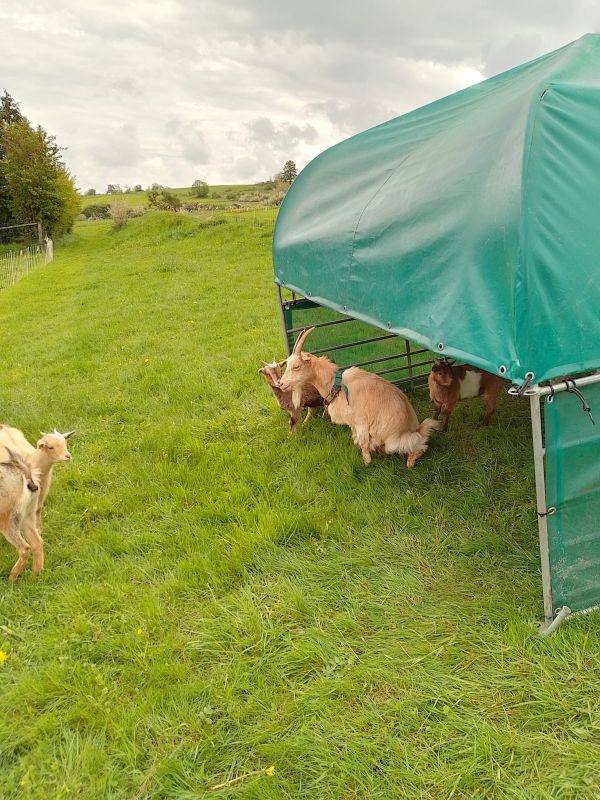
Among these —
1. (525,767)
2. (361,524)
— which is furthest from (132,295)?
(525,767)

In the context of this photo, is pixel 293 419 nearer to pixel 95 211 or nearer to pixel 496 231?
pixel 496 231

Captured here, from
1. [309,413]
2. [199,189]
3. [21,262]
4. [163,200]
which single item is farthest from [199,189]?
[309,413]

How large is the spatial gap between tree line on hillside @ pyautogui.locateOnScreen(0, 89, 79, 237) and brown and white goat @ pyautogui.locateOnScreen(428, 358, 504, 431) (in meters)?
38.6

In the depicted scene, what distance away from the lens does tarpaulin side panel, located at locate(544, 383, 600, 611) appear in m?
3.71

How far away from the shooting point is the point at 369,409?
6.45 m

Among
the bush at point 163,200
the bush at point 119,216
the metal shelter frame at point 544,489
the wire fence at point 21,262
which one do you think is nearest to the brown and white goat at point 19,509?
the metal shelter frame at point 544,489

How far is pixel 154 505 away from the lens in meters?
6.33

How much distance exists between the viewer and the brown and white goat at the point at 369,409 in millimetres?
6316

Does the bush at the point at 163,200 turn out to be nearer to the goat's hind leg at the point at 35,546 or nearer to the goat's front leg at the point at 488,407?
the goat's front leg at the point at 488,407

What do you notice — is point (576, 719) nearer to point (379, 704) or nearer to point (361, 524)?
point (379, 704)

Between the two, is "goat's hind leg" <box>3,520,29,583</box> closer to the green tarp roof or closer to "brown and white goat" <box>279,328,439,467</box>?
"brown and white goat" <box>279,328,439,467</box>

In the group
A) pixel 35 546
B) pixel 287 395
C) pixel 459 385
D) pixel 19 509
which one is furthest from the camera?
pixel 287 395

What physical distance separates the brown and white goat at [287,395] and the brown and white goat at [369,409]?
38 centimetres

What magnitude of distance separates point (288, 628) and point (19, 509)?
2.57 m
